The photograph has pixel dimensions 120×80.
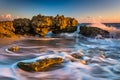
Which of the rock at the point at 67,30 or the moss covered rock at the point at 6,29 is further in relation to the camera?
the rock at the point at 67,30

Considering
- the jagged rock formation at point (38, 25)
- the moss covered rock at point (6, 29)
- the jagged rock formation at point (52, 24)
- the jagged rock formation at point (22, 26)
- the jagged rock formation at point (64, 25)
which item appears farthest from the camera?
the jagged rock formation at point (64, 25)

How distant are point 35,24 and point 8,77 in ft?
47.0

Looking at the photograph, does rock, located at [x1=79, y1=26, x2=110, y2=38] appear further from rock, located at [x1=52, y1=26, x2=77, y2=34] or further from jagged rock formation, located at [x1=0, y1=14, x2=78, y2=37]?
jagged rock formation, located at [x1=0, y1=14, x2=78, y2=37]

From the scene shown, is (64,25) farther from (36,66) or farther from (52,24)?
(36,66)

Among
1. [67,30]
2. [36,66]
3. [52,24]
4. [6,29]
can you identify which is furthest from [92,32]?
[36,66]

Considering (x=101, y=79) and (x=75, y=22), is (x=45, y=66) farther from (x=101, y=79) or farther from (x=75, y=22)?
(x=75, y=22)

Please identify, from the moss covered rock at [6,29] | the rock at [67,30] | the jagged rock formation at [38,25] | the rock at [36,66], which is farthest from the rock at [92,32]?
the rock at [36,66]

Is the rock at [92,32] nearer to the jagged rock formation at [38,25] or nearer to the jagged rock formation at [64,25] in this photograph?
the jagged rock formation at [64,25]

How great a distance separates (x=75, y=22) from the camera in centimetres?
2383

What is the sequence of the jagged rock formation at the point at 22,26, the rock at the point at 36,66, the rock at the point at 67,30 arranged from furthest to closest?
the rock at the point at 67,30 → the jagged rock formation at the point at 22,26 → the rock at the point at 36,66

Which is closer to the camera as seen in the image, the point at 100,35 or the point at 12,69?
the point at 12,69

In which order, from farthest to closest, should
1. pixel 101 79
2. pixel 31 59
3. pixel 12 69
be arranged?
pixel 31 59 < pixel 12 69 < pixel 101 79

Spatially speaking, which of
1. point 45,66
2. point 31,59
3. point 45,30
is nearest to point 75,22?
point 45,30

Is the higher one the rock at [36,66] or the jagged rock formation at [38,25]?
the jagged rock formation at [38,25]
